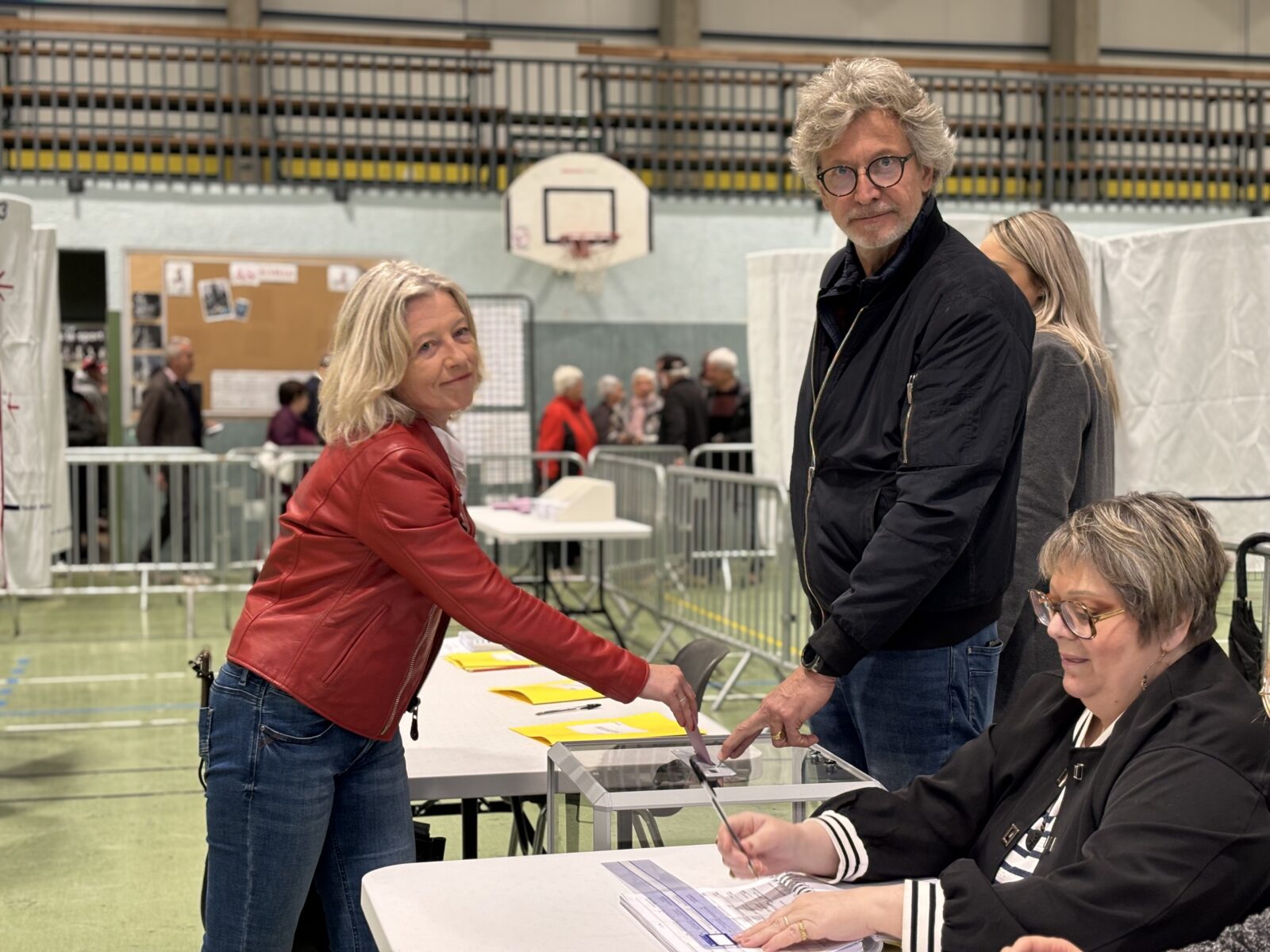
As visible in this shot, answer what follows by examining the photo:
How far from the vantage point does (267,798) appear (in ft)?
6.92

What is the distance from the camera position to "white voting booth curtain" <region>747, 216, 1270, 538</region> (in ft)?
18.0

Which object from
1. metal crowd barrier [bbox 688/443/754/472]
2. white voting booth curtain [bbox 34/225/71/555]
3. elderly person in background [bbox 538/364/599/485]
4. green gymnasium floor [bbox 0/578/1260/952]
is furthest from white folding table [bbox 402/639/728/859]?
elderly person in background [bbox 538/364/599/485]

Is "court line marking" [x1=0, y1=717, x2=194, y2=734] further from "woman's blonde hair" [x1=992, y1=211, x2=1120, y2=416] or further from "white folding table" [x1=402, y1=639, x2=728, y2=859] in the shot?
"woman's blonde hair" [x1=992, y1=211, x2=1120, y2=416]

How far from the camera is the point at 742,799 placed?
1924mm

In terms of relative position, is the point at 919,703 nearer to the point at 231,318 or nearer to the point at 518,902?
the point at 518,902

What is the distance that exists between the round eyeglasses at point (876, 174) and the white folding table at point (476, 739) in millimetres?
898

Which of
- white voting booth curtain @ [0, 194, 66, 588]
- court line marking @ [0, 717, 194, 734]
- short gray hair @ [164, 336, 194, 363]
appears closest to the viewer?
white voting booth curtain @ [0, 194, 66, 588]

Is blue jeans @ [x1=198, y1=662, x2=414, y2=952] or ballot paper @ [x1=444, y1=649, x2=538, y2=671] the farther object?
ballot paper @ [x1=444, y1=649, x2=538, y2=671]

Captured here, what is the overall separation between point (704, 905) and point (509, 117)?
12142mm

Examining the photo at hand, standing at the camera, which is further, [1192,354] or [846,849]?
[1192,354]

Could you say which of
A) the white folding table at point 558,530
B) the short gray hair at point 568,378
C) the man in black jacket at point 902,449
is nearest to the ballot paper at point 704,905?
the man in black jacket at point 902,449

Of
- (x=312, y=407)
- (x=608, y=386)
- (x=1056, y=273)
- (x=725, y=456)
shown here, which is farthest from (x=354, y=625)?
(x=608, y=386)

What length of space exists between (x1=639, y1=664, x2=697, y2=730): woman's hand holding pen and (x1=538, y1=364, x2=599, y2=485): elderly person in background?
8.61 m

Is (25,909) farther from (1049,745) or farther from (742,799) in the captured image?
(1049,745)
